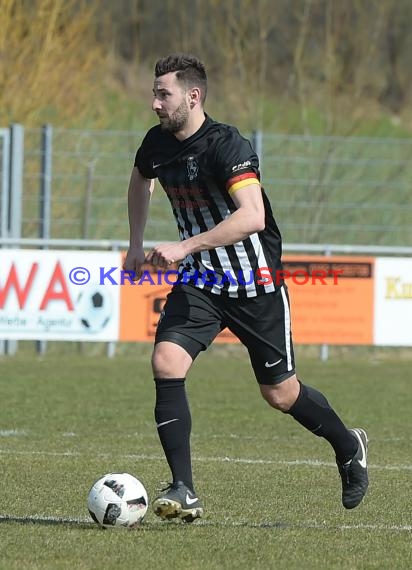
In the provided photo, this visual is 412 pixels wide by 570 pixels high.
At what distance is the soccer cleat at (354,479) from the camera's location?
20.2 ft

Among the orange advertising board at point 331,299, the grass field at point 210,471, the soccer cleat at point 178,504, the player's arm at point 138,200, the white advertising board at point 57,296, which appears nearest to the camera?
the grass field at point 210,471

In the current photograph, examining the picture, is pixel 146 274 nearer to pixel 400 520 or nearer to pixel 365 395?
pixel 365 395

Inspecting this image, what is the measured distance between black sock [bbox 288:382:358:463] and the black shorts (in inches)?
6.3

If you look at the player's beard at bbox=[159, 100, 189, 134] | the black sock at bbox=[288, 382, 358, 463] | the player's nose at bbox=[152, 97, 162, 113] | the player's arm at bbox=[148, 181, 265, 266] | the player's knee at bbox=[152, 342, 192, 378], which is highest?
the player's nose at bbox=[152, 97, 162, 113]

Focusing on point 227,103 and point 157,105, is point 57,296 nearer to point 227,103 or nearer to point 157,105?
point 227,103

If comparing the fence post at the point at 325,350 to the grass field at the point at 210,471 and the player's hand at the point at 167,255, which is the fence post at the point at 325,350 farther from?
the player's hand at the point at 167,255

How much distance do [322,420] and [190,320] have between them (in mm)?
809

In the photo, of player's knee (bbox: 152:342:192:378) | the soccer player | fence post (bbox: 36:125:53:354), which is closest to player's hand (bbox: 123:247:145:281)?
the soccer player

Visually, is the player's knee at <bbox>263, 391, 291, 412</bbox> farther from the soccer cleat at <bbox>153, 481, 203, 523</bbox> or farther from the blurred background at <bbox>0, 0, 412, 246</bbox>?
the blurred background at <bbox>0, 0, 412, 246</bbox>

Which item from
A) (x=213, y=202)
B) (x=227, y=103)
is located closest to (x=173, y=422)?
(x=213, y=202)

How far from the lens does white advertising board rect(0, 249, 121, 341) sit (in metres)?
14.4

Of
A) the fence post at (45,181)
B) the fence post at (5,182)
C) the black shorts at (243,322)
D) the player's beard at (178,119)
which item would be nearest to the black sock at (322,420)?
the black shorts at (243,322)

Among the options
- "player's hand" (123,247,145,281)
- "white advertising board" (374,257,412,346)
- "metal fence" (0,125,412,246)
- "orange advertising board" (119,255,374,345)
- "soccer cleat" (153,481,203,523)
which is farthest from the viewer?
"metal fence" (0,125,412,246)

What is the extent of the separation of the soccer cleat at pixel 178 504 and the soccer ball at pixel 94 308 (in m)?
8.66
